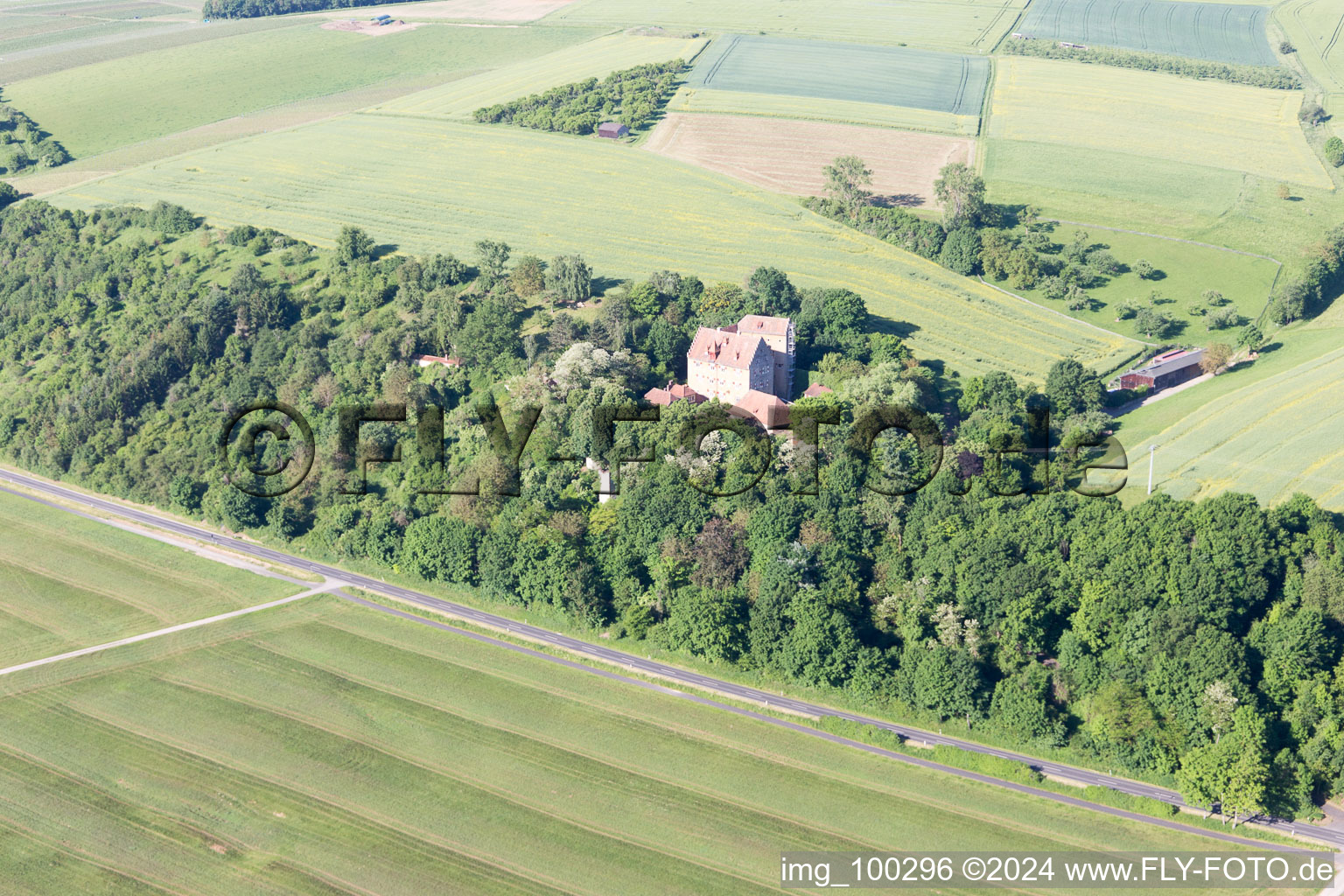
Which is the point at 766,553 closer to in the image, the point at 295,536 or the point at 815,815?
the point at 815,815

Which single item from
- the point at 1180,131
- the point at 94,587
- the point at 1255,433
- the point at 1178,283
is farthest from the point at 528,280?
the point at 1180,131

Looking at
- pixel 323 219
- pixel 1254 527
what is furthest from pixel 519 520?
pixel 323 219

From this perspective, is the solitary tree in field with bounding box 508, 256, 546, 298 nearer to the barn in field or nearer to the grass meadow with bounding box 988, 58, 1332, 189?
the barn in field

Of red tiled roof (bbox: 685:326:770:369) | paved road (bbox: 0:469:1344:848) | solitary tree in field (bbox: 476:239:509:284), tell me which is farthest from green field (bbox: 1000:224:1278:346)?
paved road (bbox: 0:469:1344:848)

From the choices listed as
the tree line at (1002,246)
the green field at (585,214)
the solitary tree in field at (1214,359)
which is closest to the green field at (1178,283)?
the tree line at (1002,246)

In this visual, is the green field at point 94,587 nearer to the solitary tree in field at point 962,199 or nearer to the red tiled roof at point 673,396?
the red tiled roof at point 673,396

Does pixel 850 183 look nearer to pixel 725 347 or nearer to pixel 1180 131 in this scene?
pixel 1180 131
